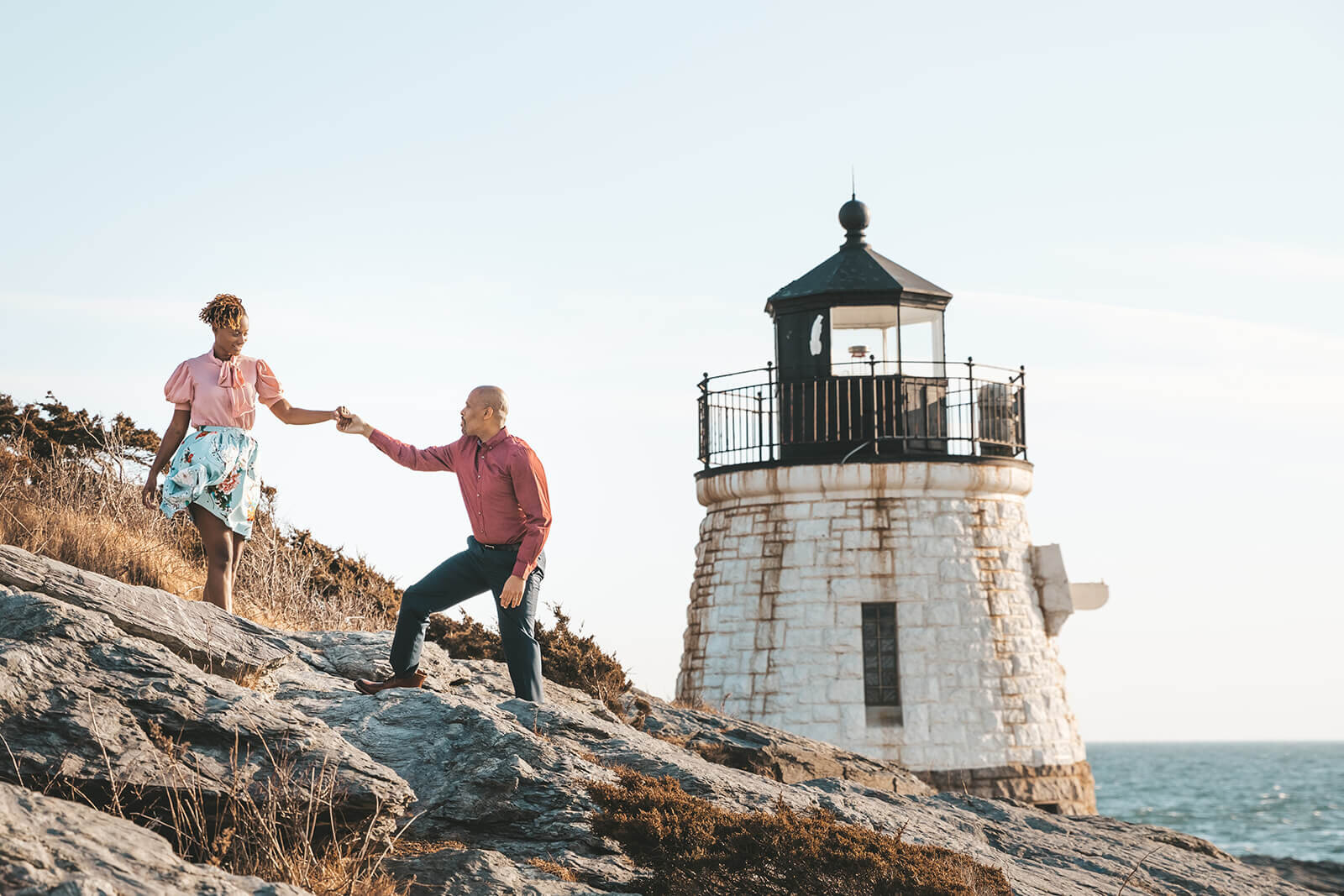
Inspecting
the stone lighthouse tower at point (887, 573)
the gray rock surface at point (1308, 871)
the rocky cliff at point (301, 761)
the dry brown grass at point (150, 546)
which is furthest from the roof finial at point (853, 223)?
the gray rock surface at point (1308, 871)

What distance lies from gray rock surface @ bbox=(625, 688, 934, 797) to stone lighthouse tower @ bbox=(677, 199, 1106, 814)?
3391 millimetres

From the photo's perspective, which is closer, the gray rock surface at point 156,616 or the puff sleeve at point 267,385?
the gray rock surface at point 156,616

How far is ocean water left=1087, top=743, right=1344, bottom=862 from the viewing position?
43.7m

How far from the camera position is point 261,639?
6.85 metres

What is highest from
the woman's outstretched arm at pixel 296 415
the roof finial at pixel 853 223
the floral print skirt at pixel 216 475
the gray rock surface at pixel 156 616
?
the roof finial at pixel 853 223

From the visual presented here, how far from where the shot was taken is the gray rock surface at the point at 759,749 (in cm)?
968

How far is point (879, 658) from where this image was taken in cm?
→ 1470

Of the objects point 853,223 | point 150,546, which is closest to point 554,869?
point 150,546

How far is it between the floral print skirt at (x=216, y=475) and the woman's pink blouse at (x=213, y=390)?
0.07 meters

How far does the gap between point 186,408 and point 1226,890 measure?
718 cm

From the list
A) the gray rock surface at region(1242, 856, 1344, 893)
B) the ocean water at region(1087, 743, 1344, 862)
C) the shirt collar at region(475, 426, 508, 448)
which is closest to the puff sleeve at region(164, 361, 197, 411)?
A: the shirt collar at region(475, 426, 508, 448)

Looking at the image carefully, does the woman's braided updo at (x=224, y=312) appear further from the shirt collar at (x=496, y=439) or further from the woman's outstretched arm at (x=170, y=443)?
the shirt collar at (x=496, y=439)

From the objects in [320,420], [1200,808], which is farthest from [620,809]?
[1200,808]

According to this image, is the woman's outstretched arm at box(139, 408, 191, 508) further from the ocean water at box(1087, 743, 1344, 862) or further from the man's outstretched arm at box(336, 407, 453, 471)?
the ocean water at box(1087, 743, 1344, 862)
